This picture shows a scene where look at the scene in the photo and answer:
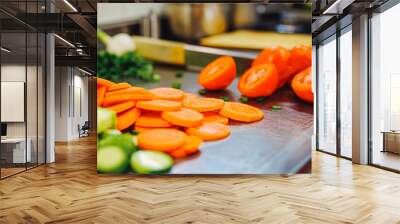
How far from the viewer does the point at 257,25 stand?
5.61 meters

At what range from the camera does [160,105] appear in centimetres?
534

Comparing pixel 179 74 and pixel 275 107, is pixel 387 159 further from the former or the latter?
pixel 179 74

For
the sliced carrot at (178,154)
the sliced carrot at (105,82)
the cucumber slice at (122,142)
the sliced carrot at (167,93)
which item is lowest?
the sliced carrot at (178,154)

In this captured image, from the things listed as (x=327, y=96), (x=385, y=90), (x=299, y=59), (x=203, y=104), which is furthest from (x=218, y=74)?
(x=327, y=96)

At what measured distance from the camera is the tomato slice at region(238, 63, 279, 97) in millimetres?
5520

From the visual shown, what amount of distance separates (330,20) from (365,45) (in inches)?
35.1

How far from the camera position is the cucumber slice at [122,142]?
5402mm

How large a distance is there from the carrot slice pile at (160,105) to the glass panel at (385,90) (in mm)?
3610

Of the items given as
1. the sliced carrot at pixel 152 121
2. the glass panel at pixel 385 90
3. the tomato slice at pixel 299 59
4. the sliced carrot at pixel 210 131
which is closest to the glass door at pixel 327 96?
the glass panel at pixel 385 90

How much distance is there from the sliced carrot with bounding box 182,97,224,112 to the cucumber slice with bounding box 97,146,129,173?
3.76ft

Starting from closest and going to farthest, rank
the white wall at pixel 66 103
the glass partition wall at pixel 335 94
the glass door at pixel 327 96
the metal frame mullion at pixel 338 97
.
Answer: the glass partition wall at pixel 335 94
the metal frame mullion at pixel 338 97
the glass door at pixel 327 96
the white wall at pixel 66 103

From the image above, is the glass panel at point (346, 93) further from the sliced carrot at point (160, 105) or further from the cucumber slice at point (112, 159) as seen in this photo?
the cucumber slice at point (112, 159)

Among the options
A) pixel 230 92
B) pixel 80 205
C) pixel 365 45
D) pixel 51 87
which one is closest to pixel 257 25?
pixel 230 92

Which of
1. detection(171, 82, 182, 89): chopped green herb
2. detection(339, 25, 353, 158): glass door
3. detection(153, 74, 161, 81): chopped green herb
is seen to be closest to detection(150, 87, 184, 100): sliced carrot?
detection(171, 82, 182, 89): chopped green herb
